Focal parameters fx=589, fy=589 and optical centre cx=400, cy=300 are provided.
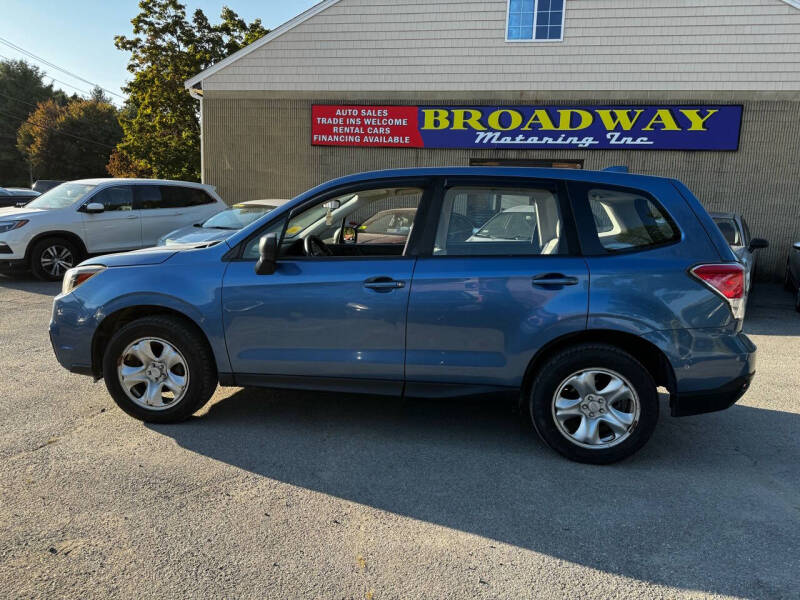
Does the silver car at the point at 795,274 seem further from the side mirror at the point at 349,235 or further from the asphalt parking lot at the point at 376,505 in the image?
the side mirror at the point at 349,235

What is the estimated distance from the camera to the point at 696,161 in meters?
12.9

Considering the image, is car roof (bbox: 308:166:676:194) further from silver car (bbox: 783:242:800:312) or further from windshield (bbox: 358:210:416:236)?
silver car (bbox: 783:242:800:312)

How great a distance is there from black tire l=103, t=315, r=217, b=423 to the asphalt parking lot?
0.12m

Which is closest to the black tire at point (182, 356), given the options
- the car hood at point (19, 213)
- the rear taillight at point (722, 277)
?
the rear taillight at point (722, 277)

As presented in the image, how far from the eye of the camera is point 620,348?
3.61 metres

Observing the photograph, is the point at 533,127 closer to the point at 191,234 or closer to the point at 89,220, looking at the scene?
the point at 191,234

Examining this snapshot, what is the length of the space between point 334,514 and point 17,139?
68.4 m

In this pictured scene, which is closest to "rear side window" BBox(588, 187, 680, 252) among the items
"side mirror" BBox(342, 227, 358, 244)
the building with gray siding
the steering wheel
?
the steering wheel

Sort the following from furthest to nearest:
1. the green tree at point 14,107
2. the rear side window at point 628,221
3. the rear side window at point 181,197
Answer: the green tree at point 14,107, the rear side window at point 181,197, the rear side window at point 628,221

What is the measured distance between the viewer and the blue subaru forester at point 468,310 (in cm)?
351

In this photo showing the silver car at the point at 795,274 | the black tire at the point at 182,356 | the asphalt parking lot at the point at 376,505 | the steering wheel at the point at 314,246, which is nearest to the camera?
the asphalt parking lot at the point at 376,505

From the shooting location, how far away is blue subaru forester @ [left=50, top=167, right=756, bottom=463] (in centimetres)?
351

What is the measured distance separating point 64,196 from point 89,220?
0.80 m

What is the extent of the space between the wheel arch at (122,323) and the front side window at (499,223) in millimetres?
1712
